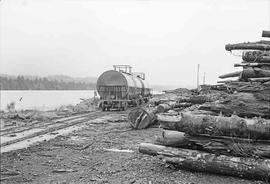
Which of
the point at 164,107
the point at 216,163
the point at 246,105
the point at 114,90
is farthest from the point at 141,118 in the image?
the point at 114,90

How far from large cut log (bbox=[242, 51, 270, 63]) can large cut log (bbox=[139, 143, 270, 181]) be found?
8.38 feet

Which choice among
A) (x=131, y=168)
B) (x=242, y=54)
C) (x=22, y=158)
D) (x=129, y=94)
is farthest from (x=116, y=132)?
(x=129, y=94)

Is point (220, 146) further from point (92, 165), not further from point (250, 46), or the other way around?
point (92, 165)

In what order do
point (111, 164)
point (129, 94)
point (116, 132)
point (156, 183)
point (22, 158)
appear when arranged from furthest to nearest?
point (129, 94), point (116, 132), point (22, 158), point (111, 164), point (156, 183)

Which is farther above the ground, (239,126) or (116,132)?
(239,126)

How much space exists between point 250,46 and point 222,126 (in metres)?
2.85

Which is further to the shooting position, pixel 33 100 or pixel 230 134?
pixel 33 100

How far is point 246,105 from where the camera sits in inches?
254

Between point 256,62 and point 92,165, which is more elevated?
point 256,62

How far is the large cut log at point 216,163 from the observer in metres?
5.57

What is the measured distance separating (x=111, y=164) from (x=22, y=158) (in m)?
3.09

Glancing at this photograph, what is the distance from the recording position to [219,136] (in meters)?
6.10

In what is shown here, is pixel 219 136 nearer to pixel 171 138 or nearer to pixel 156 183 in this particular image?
pixel 171 138

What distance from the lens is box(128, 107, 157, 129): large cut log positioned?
1353cm
